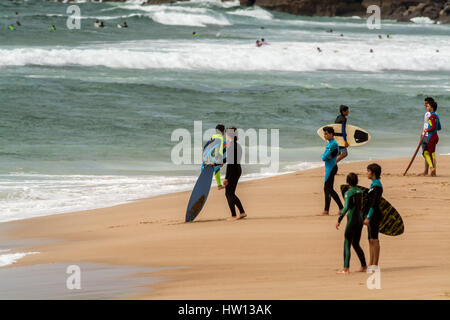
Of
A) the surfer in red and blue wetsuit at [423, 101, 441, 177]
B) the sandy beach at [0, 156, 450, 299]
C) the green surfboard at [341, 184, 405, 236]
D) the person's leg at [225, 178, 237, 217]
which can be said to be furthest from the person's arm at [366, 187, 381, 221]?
the surfer in red and blue wetsuit at [423, 101, 441, 177]

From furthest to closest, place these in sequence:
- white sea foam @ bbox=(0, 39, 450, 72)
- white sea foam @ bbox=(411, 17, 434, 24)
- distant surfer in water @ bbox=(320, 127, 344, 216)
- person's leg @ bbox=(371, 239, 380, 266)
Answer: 1. white sea foam @ bbox=(411, 17, 434, 24)
2. white sea foam @ bbox=(0, 39, 450, 72)
3. distant surfer in water @ bbox=(320, 127, 344, 216)
4. person's leg @ bbox=(371, 239, 380, 266)

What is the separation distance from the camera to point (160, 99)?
25578 millimetres

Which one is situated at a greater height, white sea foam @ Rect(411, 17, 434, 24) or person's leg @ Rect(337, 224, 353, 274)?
white sea foam @ Rect(411, 17, 434, 24)

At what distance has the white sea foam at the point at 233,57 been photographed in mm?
35344

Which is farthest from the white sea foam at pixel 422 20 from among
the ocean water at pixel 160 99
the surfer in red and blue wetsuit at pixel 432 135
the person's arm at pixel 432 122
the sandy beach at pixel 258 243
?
the sandy beach at pixel 258 243

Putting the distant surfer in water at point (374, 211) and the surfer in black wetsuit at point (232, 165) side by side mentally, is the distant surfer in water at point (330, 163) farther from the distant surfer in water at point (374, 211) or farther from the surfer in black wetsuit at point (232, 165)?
the distant surfer in water at point (374, 211)

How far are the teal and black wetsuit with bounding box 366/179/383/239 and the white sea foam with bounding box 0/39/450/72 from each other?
2755cm

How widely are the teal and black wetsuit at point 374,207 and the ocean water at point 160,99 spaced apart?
5607mm

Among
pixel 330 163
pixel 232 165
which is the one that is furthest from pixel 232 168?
pixel 330 163

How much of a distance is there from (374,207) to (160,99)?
18623 mm

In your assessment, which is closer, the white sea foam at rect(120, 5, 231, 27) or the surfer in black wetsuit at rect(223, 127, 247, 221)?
the surfer in black wetsuit at rect(223, 127, 247, 221)

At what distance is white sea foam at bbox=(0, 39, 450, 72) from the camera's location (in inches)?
1391

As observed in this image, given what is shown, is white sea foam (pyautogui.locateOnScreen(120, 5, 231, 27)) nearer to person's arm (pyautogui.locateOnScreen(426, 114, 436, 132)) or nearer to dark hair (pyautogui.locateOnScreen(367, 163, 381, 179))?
person's arm (pyautogui.locateOnScreen(426, 114, 436, 132))
